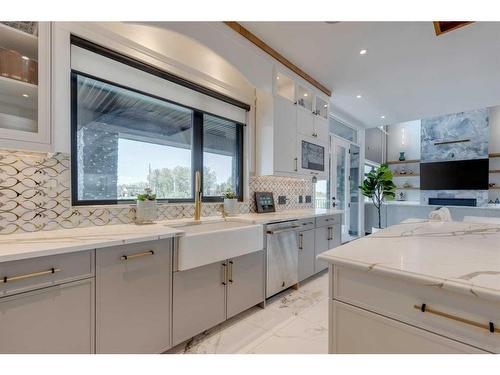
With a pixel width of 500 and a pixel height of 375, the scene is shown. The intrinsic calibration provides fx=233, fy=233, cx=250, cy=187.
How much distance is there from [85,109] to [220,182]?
142 centimetres

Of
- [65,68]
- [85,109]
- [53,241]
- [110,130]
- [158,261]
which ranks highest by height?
[65,68]

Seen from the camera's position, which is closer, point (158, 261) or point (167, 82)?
point (158, 261)

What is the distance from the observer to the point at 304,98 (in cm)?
329

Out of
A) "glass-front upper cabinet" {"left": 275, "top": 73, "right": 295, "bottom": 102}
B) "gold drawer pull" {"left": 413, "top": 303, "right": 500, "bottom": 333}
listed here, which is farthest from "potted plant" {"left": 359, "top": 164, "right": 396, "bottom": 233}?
"gold drawer pull" {"left": 413, "top": 303, "right": 500, "bottom": 333}

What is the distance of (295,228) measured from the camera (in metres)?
2.59

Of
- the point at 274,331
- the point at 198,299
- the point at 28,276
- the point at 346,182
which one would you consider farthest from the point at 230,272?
the point at 346,182

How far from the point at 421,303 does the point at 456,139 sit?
7556 millimetres

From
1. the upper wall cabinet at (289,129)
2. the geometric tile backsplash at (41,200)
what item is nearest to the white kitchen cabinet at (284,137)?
the upper wall cabinet at (289,129)

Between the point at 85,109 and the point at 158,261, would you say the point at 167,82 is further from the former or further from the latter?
the point at 158,261

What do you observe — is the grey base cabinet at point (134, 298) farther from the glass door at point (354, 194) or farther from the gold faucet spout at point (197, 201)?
the glass door at point (354, 194)

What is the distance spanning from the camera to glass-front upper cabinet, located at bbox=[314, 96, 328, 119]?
11.4 feet

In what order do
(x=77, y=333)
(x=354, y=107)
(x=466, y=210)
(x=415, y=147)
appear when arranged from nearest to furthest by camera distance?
1. (x=77, y=333)
2. (x=354, y=107)
3. (x=466, y=210)
4. (x=415, y=147)

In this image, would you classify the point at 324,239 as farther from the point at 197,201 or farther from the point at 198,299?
the point at 198,299
